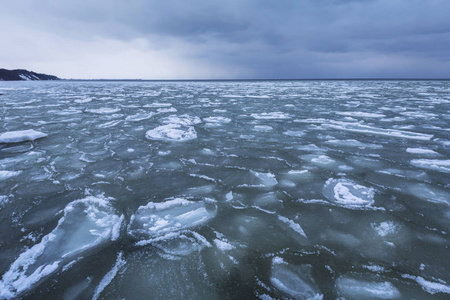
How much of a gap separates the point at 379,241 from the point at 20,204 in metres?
2.53

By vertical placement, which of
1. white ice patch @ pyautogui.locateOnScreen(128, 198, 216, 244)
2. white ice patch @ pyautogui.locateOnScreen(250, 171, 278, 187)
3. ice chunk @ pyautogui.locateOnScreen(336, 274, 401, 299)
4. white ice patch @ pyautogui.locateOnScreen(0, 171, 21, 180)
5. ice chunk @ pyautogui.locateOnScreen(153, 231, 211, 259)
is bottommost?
ice chunk @ pyautogui.locateOnScreen(336, 274, 401, 299)

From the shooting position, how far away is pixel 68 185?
6.53ft

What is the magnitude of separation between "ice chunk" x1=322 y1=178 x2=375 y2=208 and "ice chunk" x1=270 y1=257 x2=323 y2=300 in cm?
79

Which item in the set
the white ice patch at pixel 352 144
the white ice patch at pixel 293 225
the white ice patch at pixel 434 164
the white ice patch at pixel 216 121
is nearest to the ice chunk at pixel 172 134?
the white ice patch at pixel 216 121

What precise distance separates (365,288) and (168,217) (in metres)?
1.20

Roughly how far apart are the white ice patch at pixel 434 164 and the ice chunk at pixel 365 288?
1.87m

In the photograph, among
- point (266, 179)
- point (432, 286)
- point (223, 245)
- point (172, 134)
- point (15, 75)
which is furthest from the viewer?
point (15, 75)

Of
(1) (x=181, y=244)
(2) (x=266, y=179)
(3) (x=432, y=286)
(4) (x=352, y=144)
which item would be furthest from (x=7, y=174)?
(4) (x=352, y=144)

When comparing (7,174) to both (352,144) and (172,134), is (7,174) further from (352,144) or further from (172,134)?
(352,144)

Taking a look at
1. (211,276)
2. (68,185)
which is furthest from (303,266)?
(68,185)

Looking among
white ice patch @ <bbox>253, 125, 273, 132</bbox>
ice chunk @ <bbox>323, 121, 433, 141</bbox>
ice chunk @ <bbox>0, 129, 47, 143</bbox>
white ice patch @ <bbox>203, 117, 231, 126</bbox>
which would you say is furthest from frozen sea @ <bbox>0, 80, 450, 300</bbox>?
white ice patch @ <bbox>203, 117, 231, 126</bbox>

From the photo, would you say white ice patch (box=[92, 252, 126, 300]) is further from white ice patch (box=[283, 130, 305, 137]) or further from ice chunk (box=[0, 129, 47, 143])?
ice chunk (box=[0, 129, 47, 143])

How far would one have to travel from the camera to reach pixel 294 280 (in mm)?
1091

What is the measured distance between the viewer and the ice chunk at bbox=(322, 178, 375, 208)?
171cm
